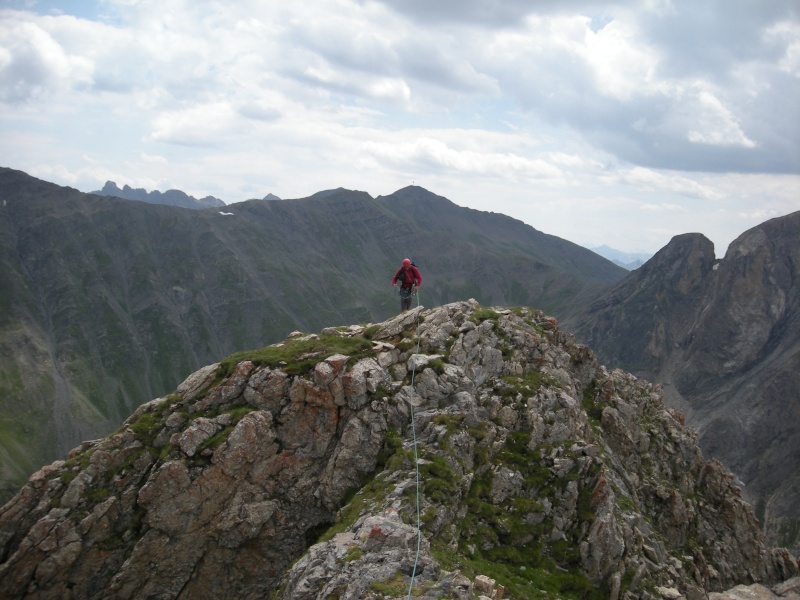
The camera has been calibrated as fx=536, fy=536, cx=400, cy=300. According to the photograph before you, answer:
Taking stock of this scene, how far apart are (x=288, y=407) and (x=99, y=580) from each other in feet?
43.5

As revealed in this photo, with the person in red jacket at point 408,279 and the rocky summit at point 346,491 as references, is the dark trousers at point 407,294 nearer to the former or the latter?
the person in red jacket at point 408,279

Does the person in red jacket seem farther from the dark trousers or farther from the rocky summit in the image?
the rocky summit

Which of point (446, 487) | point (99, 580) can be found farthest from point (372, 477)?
point (99, 580)

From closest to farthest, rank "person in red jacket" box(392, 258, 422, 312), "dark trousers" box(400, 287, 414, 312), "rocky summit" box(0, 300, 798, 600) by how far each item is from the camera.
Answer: "rocky summit" box(0, 300, 798, 600) < "person in red jacket" box(392, 258, 422, 312) < "dark trousers" box(400, 287, 414, 312)

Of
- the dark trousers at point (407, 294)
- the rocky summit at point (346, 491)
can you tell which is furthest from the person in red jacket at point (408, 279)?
the rocky summit at point (346, 491)

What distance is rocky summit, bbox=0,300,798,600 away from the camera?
25422 mm

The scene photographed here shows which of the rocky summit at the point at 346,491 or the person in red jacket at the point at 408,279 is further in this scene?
the person in red jacket at the point at 408,279

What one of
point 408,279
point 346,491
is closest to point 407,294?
point 408,279

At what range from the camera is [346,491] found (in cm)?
2978

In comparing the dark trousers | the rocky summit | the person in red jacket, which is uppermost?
the person in red jacket

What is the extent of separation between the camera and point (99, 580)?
1136 inches

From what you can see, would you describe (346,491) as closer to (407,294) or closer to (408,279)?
(407,294)

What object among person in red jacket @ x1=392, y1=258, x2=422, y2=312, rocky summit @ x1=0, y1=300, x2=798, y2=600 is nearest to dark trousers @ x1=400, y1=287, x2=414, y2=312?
person in red jacket @ x1=392, y1=258, x2=422, y2=312

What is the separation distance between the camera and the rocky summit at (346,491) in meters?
25.4
